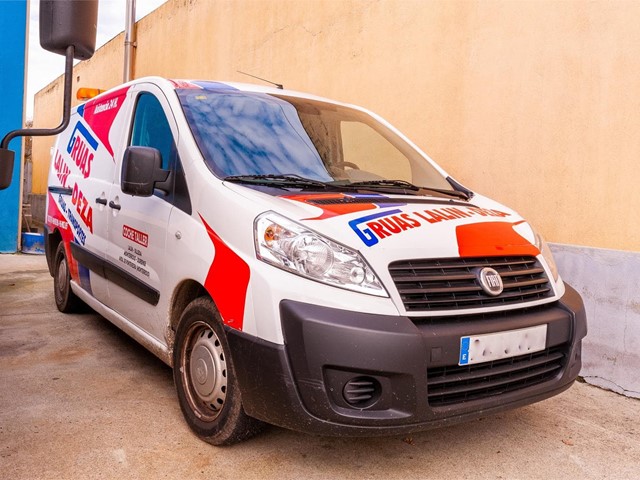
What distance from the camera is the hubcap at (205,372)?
260 cm

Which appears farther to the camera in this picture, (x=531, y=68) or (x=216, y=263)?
(x=531, y=68)

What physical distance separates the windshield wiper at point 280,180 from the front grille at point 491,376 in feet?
3.32

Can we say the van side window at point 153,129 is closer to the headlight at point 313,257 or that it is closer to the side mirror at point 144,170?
the side mirror at point 144,170

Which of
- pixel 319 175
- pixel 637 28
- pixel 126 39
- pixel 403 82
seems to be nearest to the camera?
pixel 319 175

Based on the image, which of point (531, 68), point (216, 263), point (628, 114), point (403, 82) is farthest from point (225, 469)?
point (403, 82)

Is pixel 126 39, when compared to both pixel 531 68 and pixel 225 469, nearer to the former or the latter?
pixel 531 68

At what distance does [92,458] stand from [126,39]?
34.0 feet

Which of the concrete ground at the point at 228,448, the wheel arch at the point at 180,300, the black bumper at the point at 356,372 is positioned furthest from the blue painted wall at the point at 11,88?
→ the black bumper at the point at 356,372

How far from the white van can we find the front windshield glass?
12 mm

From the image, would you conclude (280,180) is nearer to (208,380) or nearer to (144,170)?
(144,170)

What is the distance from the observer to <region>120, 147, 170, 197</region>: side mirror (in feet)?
9.70

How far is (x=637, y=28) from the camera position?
3.65 m

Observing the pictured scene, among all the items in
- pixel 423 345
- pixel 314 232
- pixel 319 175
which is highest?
pixel 319 175

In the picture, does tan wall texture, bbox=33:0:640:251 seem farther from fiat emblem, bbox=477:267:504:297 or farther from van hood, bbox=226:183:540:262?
fiat emblem, bbox=477:267:504:297
